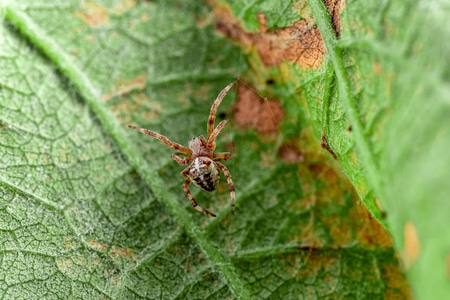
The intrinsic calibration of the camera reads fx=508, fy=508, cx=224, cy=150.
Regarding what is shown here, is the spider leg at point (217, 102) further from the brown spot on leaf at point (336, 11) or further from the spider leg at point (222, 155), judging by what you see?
the brown spot on leaf at point (336, 11)

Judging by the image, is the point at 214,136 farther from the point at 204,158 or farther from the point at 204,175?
the point at 204,175

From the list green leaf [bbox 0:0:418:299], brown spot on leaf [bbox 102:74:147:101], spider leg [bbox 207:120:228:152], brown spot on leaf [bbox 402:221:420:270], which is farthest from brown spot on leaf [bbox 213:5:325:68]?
brown spot on leaf [bbox 402:221:420:270]

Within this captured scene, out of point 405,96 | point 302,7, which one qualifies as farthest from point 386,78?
point 302,7

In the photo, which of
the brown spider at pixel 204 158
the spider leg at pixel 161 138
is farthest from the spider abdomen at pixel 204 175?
the spider leg at pixel 161 138

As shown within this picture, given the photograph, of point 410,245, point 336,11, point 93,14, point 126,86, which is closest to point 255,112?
point 126,86

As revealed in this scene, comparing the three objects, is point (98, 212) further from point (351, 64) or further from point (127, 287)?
point (351, 64)

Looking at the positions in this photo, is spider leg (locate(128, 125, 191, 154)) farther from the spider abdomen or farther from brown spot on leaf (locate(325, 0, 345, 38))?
brown spot on leaf (locate(325, 0, 345, 38))
